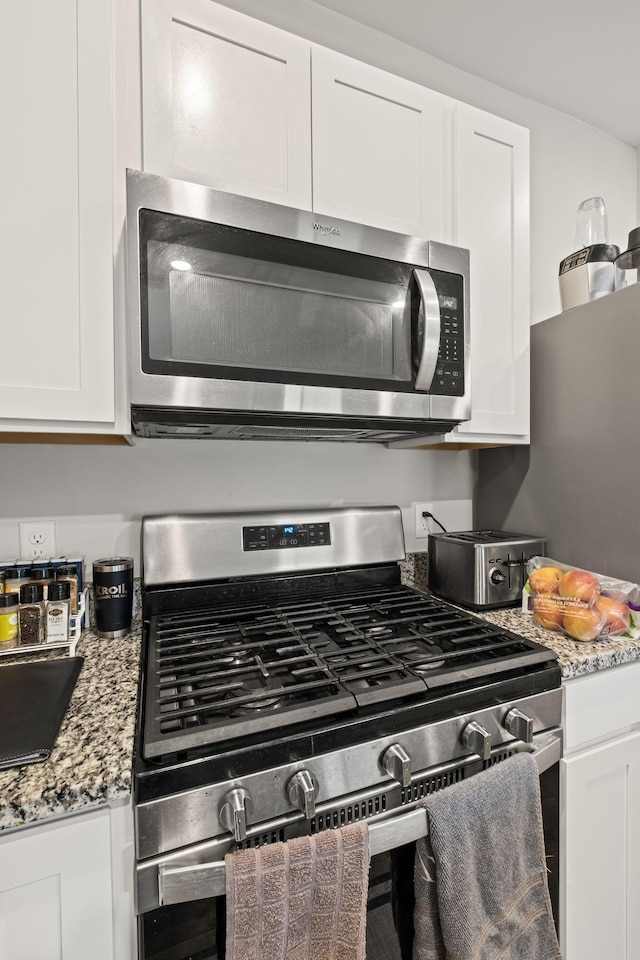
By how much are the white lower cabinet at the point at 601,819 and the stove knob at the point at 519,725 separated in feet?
0.55

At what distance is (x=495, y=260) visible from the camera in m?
1.38

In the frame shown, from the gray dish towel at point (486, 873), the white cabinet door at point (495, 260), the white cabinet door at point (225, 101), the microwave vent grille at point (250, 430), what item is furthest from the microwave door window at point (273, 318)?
the gray dish towel at point (486, 873)

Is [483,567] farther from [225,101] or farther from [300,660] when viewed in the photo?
[225,101]

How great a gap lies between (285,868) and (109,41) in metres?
1.49

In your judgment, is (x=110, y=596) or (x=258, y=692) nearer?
(x=258, y=692)

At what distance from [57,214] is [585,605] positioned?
1.40 m

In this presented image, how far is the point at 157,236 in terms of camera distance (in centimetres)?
92

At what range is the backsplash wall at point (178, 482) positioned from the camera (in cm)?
121

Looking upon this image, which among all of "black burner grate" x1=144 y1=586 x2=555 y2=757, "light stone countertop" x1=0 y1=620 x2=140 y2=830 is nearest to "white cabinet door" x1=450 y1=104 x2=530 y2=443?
"black burner grate" x1=144 y1=586 x2=555 y2=757

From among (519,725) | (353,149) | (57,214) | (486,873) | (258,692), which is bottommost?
(486,873)

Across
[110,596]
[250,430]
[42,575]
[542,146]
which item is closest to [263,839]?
[110,596]

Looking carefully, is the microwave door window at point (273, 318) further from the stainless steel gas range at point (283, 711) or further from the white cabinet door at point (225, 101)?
the stainless steel gas range at point (283, 711)

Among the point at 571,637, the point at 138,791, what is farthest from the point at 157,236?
the point at 571,637

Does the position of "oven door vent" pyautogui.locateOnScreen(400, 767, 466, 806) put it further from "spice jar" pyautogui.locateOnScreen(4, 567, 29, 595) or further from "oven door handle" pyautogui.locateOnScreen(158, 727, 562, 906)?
"spice jar" pyautogui.locateOnScreen(4, 567, 29, 595)
